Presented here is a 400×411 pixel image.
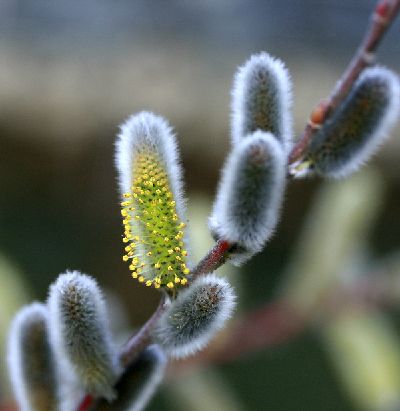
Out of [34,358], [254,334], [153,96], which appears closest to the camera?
[34,358]

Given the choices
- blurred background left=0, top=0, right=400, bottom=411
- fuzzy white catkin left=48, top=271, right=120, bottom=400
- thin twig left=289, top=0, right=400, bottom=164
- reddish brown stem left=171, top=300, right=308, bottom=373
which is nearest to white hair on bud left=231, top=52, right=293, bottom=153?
thin twig left=289, top=0, right=400, bottom=164

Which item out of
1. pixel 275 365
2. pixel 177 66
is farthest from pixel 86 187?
pixel 275 365

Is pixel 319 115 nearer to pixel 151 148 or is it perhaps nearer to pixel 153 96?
pixel 151 148

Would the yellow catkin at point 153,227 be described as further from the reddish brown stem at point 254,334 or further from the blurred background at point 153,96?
the blurred background at point 153,96

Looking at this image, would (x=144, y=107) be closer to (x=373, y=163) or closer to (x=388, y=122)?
(x=373, y=163)

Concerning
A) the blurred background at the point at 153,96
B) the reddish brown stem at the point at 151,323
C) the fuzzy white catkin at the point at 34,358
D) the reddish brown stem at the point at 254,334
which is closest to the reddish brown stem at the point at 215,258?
the reddish brown stem at the point at 151,323

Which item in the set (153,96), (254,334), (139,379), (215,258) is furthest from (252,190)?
(153,96)
